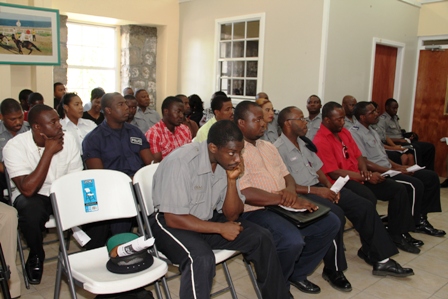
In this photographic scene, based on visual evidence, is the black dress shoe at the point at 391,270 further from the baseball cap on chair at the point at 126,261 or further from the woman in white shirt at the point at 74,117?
the woman in white shirt at the point at 74,117

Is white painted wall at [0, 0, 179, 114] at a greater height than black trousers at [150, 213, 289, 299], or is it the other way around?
white painted wall at [0, 0, 179, 114]

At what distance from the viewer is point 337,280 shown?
2.89 m

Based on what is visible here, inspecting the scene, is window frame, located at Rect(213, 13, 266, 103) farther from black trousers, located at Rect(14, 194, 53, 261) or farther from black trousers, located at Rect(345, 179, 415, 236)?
black trousers, located at Rect(14, 194, 53, 261)

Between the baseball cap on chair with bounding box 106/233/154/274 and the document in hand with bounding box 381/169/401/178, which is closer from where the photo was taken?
the baseball cap on chair with bounding box 106/233/154/274

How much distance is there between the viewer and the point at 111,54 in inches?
311

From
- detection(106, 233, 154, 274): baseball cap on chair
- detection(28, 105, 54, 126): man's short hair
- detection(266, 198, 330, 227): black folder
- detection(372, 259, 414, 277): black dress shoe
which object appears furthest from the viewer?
detection(372, 259, 414, 277): black dress shoe

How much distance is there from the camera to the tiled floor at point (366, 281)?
276cm

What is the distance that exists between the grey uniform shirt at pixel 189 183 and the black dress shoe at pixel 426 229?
8.67ft

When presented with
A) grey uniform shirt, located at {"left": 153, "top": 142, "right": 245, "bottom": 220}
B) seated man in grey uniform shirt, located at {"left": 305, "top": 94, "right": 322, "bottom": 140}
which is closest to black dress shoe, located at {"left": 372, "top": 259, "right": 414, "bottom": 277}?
grey uniform shirt, located at {"left": 153, "top": 142, "right": 245, "bottom": 220}

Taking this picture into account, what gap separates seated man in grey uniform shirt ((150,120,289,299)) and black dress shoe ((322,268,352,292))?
2.35ft

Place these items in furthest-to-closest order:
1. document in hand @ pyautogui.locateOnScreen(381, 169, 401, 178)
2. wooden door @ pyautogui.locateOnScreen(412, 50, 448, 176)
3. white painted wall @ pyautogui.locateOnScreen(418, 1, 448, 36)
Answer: wooden door @ pyautogui.locateOnScreen(412, 50, 448, 176) → white painted wall @ pyautogui.locateOnScreen(418, 1, 448, 36) → document in hand @ pyautogui.locateOnScreen(381, 169, 401, 178)

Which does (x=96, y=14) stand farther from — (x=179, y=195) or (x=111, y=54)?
(x=179, y=195)

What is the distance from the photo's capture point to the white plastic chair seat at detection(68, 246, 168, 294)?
185cm

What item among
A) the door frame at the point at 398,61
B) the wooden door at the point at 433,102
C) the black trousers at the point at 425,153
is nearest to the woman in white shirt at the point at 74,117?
the door frame at the point at 398,61
